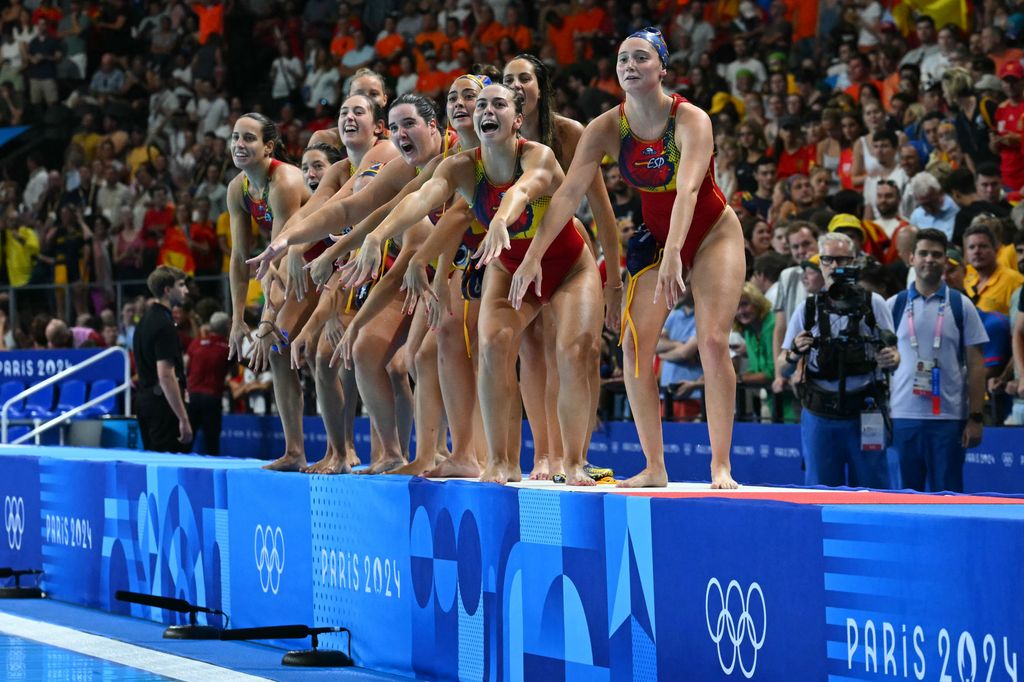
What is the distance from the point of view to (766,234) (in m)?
11.6

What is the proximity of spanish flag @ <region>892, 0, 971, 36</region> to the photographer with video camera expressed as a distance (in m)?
6.61

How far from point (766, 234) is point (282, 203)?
4.88 meters

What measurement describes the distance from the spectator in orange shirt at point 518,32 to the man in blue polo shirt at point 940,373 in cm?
929

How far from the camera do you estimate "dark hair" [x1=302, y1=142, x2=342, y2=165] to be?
8391 mm

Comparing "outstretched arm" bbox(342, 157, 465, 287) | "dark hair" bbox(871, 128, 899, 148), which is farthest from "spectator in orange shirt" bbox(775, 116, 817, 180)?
"outstretched arm" bbox(342, 157, 465, 287)

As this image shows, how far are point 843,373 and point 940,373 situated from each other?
738mm

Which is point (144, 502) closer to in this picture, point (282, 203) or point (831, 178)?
point (282, 203)

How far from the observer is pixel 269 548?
743 centimetres

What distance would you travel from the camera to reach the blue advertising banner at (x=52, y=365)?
15.1m

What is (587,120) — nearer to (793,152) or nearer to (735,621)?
(793,152)

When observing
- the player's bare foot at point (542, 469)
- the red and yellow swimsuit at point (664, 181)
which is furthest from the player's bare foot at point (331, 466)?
the red and yellow swimsuit at point (664, 181)

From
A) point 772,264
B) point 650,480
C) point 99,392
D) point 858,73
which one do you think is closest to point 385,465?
point 650,480

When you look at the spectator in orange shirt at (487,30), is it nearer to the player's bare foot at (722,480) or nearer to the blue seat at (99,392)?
the blue seat at (99,392)

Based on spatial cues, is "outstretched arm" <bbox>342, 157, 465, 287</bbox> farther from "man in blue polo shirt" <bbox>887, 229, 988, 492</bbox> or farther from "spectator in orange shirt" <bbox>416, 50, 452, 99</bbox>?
"spectator in orange shirt" <bbox>416, 50, 452, 99</bbox>
